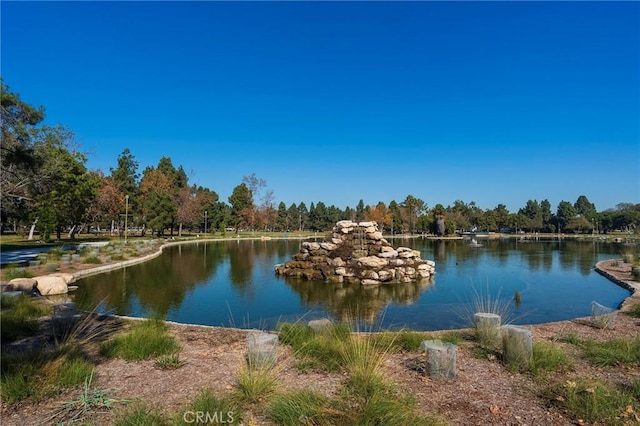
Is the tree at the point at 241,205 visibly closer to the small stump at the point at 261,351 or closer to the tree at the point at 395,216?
the tree at the point at 395,216

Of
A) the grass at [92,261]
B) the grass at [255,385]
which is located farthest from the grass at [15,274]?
A: the grass at [255,385]

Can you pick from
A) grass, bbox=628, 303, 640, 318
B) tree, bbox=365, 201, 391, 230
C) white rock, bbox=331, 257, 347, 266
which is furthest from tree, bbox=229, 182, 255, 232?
grass, bbox=628, 303, 640, 318

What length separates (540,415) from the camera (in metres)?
3.34

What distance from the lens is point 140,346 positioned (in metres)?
5.06

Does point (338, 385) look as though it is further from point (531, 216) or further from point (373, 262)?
point (531, 216)

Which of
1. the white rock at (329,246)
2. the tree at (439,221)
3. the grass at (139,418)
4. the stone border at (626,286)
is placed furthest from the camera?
the tree at (439,221)

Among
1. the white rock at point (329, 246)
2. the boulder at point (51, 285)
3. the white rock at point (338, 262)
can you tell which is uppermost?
the white rock at point (329, 246)

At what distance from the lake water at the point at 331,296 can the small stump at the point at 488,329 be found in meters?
2.37

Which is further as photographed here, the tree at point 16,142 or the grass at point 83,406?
the tree at point 16,142

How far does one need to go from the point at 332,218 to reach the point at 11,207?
6198cm

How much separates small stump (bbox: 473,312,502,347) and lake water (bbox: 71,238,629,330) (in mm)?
2373

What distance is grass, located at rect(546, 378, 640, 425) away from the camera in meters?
3.22

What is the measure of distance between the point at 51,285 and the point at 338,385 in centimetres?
1129

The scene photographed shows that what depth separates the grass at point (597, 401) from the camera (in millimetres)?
3225
